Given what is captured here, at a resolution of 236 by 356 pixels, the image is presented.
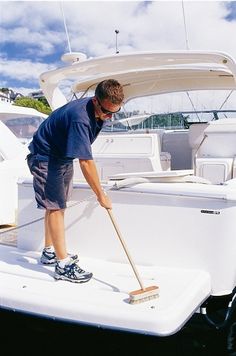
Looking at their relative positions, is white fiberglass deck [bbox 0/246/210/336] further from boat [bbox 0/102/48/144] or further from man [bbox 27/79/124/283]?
boat [bbox 0/102/48/144]

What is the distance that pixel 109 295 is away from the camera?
2.54 meters

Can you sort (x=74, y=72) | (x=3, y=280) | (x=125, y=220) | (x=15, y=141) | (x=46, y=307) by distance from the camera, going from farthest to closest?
(x=15, y=141)
(x=74, y=72)
(x=125, y=220)
(x=3, y=280)
(x=46, y=307)

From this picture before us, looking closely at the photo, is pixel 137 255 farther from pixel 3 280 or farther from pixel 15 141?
pixel 15 141

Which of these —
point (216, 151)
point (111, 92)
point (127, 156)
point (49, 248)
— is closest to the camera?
point (111, 92)

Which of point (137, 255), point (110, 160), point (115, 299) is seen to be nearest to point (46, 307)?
point (115, 299)

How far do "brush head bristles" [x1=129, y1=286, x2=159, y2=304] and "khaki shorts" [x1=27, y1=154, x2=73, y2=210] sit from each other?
2.58 feet

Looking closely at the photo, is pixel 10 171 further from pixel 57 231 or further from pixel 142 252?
pixel 142 252

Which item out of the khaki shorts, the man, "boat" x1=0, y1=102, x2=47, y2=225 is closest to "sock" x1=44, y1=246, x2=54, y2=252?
the man

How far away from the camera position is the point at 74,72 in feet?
13.0

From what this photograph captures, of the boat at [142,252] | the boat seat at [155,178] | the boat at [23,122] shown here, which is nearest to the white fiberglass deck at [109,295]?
the boat at [142,252]

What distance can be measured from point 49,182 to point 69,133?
1.39 feet

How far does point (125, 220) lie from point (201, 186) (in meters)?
0.56

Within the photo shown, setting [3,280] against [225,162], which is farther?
[225,162]

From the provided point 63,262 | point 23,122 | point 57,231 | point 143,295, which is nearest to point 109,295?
point 143,295
